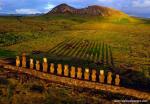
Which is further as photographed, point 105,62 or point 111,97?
point 105,62

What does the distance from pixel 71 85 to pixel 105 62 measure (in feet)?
30.0

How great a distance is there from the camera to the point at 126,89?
17312 millimetres

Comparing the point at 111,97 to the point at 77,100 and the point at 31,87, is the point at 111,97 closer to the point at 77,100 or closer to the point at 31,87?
→ the point at 77,100

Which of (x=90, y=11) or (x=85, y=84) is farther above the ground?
(x=85, y=84)

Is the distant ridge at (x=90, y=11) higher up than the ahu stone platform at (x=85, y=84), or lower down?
lower down

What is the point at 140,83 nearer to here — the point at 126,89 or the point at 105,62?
the point at 126,89

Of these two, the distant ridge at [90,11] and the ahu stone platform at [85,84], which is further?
Answer: the distant ridge at [90,11]

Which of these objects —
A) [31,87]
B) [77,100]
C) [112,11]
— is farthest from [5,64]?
[112,11]

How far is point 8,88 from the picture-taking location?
1755 cm

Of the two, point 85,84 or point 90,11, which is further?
point 90,11

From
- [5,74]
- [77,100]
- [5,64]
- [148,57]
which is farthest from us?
[148,57]

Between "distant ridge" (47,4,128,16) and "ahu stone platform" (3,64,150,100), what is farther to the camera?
"distant ridge" (47,4,128,16)

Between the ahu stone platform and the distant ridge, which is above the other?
the ahu stone platform

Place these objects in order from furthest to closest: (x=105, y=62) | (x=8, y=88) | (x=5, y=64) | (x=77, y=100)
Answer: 1. (x=105, y=62)
2. (x=5, y=64)
3. (x=8, y=88)
4. (x=77, y=100)
